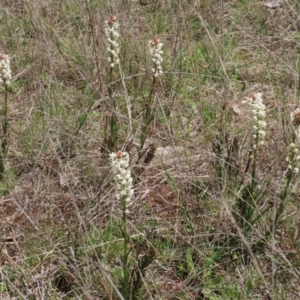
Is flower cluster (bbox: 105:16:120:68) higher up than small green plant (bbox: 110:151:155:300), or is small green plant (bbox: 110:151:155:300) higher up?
flower cluster (bbox: 105:16:120:68)

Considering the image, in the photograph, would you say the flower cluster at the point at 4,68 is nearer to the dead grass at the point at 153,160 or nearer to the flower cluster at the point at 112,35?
the dead grass at the point at 153,160

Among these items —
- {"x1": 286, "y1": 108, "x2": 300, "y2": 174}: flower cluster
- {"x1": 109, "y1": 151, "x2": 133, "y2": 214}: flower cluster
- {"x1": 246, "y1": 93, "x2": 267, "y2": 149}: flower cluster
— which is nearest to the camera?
{"x1": 109, "y1": 151, "x2": 133, "y2": 214}: flower cluster

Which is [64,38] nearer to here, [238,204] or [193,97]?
[193,97]

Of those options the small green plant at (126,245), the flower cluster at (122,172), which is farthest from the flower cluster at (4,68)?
the flower cluster at (122,172)

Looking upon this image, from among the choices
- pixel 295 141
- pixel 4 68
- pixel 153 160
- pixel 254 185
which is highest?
pixel 4 68

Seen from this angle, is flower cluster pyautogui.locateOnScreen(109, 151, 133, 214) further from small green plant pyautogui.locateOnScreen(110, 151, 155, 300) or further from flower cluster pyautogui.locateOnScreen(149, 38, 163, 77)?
flower cluster pyautogui.locateOnScreen(149, 38, 163, 77)

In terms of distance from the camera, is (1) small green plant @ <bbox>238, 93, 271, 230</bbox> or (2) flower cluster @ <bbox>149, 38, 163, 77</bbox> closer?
(1) small green plant @ <bbox>238, 93, 271, 230</bbox>

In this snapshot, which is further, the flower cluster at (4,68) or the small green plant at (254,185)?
the flower cluster at (4,68)

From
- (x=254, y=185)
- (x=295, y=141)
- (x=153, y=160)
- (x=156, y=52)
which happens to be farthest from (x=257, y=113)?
(x=153, y=160)

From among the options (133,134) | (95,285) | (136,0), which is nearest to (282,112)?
(133,134)

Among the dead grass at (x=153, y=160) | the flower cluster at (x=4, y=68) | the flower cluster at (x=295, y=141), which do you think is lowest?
the dead grass at (x=153, y=160)

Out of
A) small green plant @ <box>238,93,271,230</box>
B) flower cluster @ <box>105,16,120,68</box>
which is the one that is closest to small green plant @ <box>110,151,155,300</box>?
small green plant @ <box>238,93,271,230</box>

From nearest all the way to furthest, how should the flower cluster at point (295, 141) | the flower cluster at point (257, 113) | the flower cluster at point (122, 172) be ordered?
the flower cluster at point (122, 172) < the flower cluster at point (295, 141) < the flower cluster at point (257, 113)

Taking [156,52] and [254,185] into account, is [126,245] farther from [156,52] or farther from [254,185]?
[156,52]
